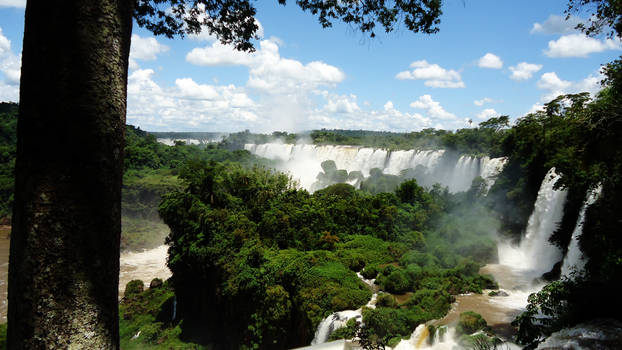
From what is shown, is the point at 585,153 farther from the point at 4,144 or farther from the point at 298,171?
the point at 4,144

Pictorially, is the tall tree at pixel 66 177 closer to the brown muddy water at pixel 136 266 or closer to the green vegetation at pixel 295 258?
the green vegetation at pixel 295 258

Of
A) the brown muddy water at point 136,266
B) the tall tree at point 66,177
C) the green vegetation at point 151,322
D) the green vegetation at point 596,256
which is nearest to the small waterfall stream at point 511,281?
the green vegetation at point 596,256

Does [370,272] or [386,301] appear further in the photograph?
[370,272]

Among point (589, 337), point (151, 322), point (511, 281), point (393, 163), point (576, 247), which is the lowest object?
point (151, 322)

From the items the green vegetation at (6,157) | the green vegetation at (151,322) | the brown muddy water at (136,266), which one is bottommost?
the brown muddy water at (136,266)

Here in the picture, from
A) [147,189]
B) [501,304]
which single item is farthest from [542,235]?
[147,189]

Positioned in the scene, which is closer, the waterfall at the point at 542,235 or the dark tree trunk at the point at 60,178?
the dark tree trunk at the point at 60,178

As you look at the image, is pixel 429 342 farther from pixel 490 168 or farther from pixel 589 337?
pixel 490 168

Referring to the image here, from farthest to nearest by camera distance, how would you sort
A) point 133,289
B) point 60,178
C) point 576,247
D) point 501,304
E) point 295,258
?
point 133,289, point 295,258, point 576,247, point 501,304, point 60,178

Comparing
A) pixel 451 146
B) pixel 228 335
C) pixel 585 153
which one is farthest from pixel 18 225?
pixel 451 146
